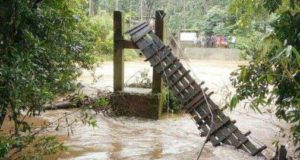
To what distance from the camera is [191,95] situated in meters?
7.84

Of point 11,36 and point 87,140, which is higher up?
point 11,36

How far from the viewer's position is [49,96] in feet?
13.6

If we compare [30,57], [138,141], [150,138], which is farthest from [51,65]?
[150,138]

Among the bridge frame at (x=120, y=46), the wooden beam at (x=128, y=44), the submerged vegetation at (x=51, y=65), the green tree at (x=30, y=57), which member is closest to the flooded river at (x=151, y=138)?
the bridge frame at (x=120, y=46)

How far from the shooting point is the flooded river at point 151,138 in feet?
22.2

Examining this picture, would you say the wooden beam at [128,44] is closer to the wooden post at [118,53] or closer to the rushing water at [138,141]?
the wooden post at [118,53]

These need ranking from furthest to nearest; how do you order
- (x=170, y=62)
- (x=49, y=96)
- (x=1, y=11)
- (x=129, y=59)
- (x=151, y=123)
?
(x=129, y=59) → (x=151, y=123) → (x=170, y=62) → (x=49, y=96) → (x=1, y=11)

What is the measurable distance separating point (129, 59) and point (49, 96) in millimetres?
20492

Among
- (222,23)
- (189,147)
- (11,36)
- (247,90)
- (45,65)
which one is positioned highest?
(222,23)

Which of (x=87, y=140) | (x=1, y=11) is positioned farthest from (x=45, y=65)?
(x=87, y=140)

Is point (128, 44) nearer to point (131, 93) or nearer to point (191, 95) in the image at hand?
point (131, 93)

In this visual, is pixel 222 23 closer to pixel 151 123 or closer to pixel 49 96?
pixel 151 123

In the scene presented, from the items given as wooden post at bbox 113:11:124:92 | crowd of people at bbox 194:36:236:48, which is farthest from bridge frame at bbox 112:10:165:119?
crowd of people at bbox 194:36:236:48

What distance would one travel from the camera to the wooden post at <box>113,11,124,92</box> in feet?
30.3
